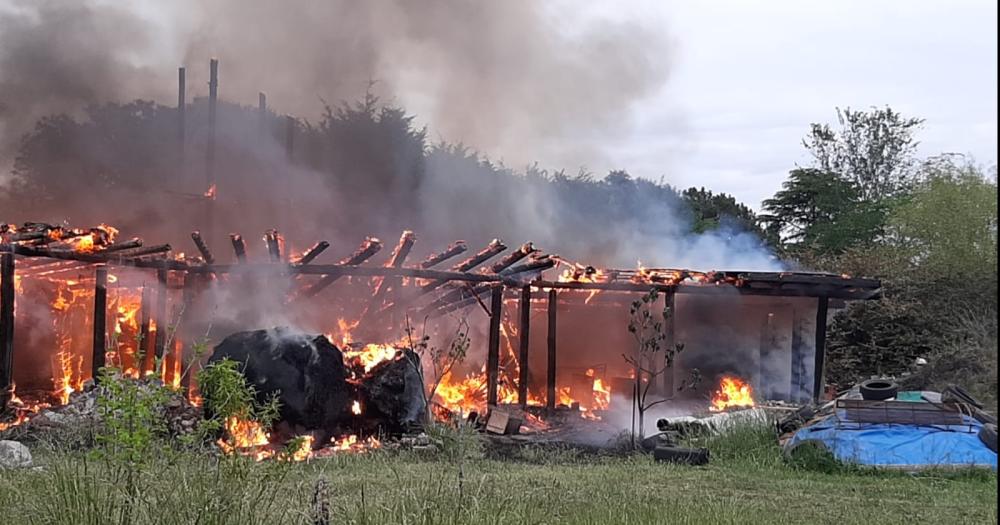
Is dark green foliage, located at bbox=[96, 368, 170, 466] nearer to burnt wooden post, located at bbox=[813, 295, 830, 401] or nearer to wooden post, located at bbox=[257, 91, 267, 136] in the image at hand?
burnt wooden post, located at bbox=[813, 295, 830, 401]

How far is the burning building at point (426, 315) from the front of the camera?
1554 cm

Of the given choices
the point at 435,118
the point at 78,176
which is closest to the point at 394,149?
the point at 435,118

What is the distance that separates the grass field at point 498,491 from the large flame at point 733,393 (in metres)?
8.39

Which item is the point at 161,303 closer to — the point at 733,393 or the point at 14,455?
the point at 14,455

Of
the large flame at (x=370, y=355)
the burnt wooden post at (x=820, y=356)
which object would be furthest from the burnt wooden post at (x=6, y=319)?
the burnt wooden post at (x=820, y=356)

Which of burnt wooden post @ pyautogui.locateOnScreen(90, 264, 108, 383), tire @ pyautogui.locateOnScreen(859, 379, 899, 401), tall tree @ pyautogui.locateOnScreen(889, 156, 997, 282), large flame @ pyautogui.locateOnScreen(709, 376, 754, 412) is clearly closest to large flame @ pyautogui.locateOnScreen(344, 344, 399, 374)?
burnt wooden post @ pyautogui.locateOnScreen(90, 264, 108, 383)

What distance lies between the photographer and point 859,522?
8219 mm

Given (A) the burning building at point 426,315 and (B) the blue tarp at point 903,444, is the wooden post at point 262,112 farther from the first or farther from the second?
(B) the blue tarp at point 903,444

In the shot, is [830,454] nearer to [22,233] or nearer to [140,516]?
[140,516]

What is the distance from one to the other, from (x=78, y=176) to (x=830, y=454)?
21.4 meters

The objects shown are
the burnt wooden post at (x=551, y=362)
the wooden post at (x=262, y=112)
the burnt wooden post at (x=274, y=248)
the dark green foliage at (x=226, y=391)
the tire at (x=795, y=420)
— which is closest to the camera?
the dark green foliage at (x=226, y=391)

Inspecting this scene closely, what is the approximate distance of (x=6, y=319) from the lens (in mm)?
13664

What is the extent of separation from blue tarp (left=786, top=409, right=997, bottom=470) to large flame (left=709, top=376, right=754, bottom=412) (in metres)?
8.61

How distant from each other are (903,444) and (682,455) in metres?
2.87
